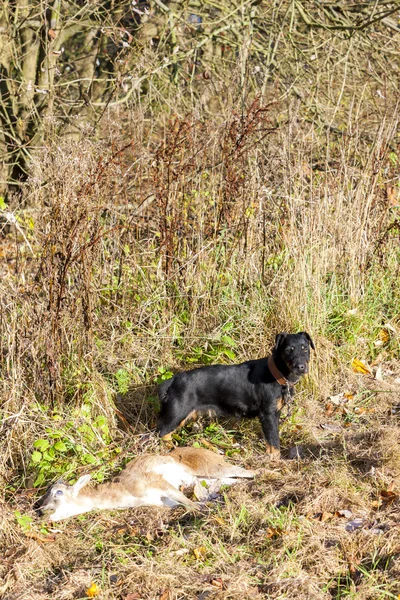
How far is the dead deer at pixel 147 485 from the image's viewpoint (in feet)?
15.4

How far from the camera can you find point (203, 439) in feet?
18.7

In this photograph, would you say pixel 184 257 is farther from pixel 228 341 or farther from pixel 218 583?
pixel 218 583

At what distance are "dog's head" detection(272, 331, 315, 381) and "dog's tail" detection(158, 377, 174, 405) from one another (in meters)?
0.84

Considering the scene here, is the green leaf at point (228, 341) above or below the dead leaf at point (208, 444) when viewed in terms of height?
above

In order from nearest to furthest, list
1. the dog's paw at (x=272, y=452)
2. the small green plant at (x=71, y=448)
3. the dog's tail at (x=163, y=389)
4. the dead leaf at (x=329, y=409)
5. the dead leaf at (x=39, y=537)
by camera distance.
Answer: the dead leaf at (x=39, y=537), the small green plant at (x=71, y=448), the dog's paw at (x=272, y=452), the dog's tail at (x=163, y=389), the dead leaf at (x=329, y=409)

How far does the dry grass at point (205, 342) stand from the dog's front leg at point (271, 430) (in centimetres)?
10

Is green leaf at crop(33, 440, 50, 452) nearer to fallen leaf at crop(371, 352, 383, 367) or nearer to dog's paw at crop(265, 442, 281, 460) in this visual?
dog's paw at crop(265, 442, 281, 460)

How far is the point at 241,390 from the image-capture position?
5.61 m

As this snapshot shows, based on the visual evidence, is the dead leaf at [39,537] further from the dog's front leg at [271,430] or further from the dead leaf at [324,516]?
the dog's front leg at [271,430]

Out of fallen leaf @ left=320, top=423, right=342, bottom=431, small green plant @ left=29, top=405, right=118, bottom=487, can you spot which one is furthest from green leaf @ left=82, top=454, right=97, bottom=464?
fallen leaf @ left=320, top=423, right=342, bottom=431

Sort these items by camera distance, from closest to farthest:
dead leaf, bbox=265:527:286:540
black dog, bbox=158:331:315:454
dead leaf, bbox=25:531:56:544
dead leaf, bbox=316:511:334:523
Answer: dead leaf, bbox=265:527:286:540, dead leaf, bbox=316:511:334:523, dead leaf, bbox=25:531:56:544, black dog, bbox=158:331:315:454

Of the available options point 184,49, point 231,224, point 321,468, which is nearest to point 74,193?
point 231,224

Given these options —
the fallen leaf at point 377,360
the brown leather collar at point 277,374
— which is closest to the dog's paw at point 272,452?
the brown leather collar at point 277,374

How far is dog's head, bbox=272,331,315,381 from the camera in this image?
541 cm
